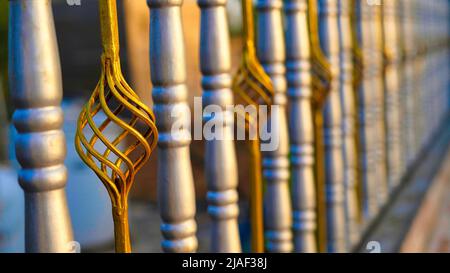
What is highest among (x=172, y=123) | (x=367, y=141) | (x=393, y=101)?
(x=172, y=123)

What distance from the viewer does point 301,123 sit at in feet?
4.51

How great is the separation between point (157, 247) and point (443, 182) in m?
1.48

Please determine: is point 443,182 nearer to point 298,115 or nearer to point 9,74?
point 298,115

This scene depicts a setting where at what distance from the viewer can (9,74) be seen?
26.6 inches

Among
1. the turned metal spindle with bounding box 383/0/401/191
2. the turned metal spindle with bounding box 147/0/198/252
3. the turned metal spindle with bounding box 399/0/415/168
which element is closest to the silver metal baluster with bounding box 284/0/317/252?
the turned metal spindle with bounding box 147/0/198/252

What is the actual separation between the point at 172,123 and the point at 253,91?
12.6 inches

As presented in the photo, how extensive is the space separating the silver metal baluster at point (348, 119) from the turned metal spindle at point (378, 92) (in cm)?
25

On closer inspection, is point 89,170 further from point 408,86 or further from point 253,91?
point 253,91

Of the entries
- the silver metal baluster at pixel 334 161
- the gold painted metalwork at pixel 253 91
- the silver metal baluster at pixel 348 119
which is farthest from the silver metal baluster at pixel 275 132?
the silver metal baluster at pixel 348 119

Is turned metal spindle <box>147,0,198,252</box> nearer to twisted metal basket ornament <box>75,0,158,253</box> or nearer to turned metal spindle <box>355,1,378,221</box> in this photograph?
twisted metal basket ornament <box>75,0,158,253</box>

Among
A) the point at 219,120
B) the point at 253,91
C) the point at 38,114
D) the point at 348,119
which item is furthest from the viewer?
the point at 348,119

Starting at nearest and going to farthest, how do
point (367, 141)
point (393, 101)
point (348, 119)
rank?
point (348, 119)
point (367, 141)
point (393, 101)

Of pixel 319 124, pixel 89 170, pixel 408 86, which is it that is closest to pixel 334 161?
pixel 319 124

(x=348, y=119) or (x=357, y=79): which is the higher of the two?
(x=357, y=79)
